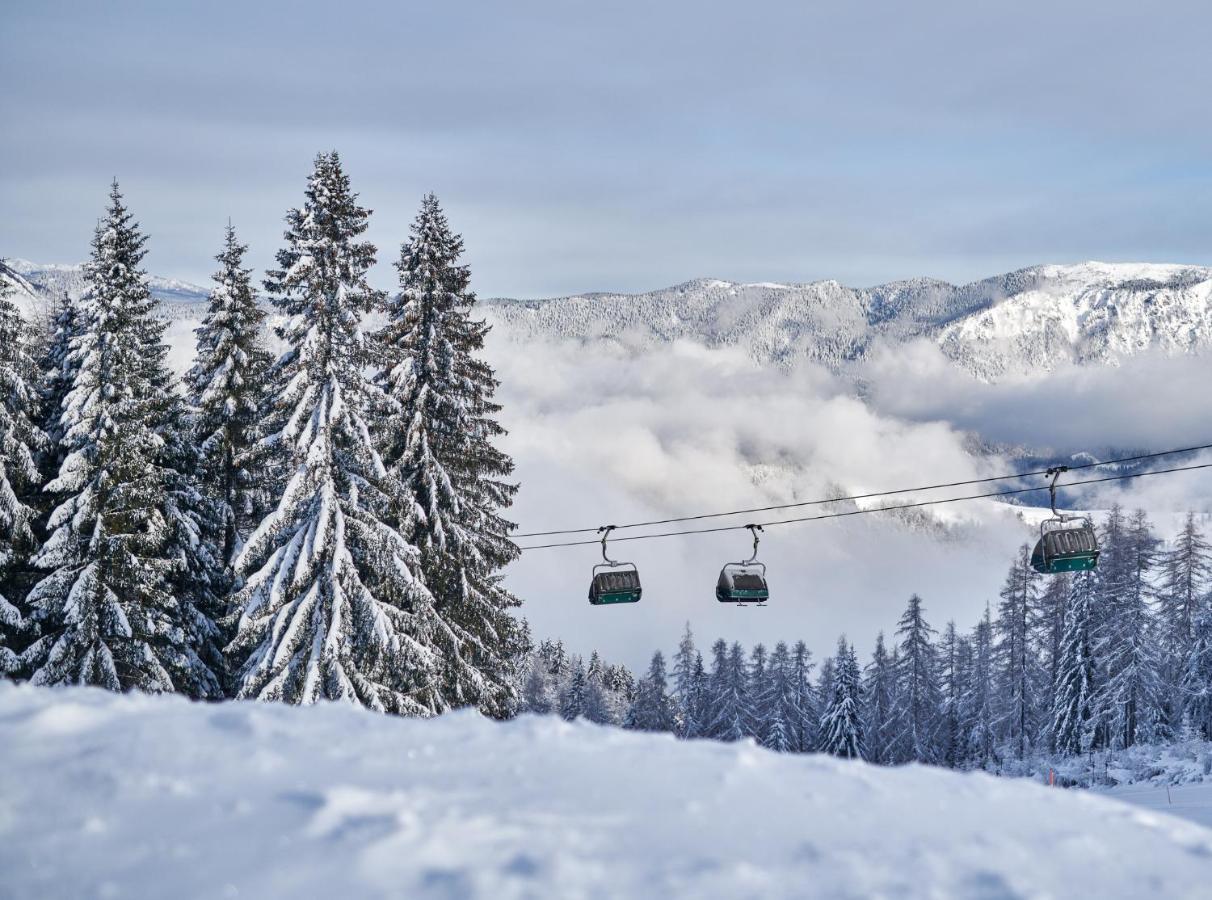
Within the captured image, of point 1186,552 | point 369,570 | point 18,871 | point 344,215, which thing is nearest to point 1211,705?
point 1186,552

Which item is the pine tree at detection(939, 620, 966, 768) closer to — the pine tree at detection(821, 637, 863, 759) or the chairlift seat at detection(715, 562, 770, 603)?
the pine tree at detection(821, 637, 863, 759)

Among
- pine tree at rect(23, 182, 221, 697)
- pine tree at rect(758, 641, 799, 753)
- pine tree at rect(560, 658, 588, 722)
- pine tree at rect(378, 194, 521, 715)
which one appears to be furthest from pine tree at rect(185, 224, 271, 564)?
pine tree at rect(560, 658, 588, 722)

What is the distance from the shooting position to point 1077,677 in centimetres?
4791

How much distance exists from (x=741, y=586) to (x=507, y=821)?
17.0 metres

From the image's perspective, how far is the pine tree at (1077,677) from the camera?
46.6 meters

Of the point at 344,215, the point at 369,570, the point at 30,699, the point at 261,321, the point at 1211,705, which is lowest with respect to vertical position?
the point at 1211,705

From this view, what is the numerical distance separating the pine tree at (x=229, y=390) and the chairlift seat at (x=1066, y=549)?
61.1 feet

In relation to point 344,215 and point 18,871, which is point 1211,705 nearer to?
point 344,215

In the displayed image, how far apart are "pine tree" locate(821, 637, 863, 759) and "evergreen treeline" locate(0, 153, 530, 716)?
3372 cm

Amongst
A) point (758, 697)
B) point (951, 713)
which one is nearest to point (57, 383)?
point (951, 713)

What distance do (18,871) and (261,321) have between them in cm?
2152

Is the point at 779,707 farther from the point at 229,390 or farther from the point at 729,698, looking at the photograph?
the point at 229,390

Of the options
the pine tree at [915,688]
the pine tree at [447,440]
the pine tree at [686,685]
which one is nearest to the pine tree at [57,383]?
the pine tree at [447,440]

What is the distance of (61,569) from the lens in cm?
2055
